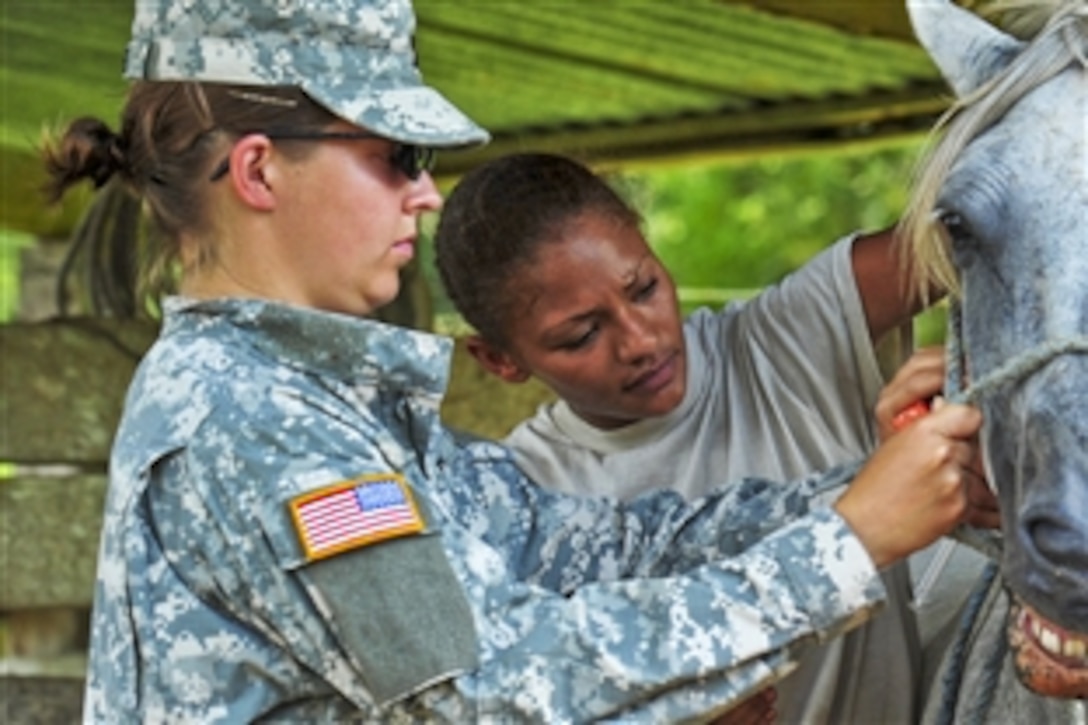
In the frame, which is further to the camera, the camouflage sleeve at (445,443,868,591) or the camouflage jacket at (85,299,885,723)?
the camouflage sleeve at (445,443,868,591)

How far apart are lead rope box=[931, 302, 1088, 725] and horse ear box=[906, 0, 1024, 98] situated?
0.26 meters

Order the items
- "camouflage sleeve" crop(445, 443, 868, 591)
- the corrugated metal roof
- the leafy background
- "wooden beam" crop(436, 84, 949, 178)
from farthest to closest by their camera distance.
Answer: the leafy background < "wooden beam" crop(436, 84, 949, 178) < the corrugated metal roof < "camouflage sleeve" crop(445, 443, 868, 591)

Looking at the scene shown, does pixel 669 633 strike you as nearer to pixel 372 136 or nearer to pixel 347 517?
pixel 347 517

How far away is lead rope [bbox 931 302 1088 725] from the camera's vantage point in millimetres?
2342

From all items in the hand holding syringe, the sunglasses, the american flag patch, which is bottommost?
the american flag patch

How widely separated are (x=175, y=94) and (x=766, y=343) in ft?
3.44

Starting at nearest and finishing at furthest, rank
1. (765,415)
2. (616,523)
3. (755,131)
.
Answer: (616,523)
(765,415)
(755,131)

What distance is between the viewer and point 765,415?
131 inches

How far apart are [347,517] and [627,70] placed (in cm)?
367

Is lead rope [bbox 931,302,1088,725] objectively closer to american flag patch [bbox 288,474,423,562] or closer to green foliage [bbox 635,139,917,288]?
american flag patch [bbox 288,474,423,562]

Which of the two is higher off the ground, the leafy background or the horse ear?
the horse ear

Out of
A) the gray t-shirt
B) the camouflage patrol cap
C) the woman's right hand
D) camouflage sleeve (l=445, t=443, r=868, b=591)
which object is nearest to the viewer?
the woman's right hand

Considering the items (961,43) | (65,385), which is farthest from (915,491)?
(65,385)

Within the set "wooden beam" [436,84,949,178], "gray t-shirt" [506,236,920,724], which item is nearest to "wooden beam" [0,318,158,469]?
"wooden beam" [436,84,949,178]
